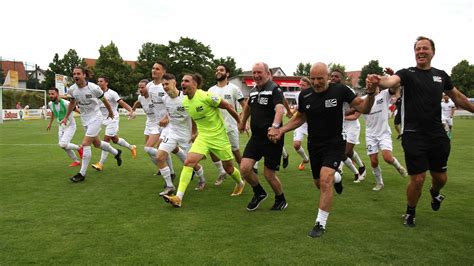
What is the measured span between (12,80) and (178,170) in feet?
133

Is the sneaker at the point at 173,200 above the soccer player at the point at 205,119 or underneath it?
underneath

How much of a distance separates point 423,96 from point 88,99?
6.98 metres

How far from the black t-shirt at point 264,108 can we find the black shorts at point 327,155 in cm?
103

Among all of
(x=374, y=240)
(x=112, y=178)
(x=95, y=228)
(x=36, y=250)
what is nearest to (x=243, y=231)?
(x=374, y=240)

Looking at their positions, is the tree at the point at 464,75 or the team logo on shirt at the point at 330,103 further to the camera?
the tree at the point at 464,75

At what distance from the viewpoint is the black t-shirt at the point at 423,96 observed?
5289 mm

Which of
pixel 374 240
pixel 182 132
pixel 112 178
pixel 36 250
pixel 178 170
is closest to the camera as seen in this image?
pixel 36 250

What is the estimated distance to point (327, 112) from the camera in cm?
536

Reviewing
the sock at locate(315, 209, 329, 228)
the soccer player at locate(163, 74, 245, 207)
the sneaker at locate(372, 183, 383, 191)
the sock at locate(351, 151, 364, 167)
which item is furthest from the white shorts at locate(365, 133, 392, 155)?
the sock at locate(315, 209, 329, 228)

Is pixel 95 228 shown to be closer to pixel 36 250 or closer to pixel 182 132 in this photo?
pixel 36 250

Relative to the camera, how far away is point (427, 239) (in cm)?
498

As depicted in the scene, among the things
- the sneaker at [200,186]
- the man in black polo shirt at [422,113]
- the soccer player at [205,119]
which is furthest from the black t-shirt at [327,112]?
the sneaker at [200,186]

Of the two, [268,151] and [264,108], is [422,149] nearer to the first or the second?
[268,151]

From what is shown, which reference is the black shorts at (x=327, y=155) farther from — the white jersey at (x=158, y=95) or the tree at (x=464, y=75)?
the tree at (x=464, y=75)
